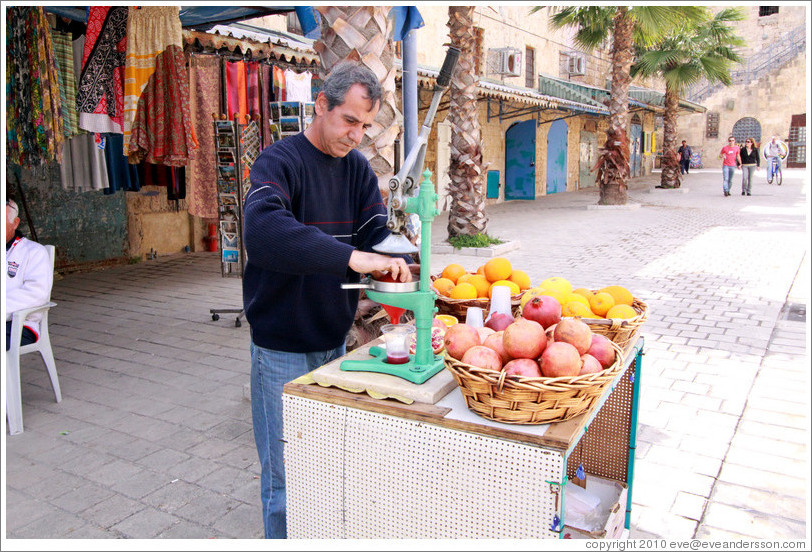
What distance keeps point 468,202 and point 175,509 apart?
7857 mm

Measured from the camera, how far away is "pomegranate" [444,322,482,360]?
1934 mm

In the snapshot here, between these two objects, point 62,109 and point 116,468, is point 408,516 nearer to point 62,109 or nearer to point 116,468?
point 116,468

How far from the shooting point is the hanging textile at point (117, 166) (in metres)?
7.64

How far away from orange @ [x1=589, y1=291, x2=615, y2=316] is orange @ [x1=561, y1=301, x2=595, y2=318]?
0.03 metres

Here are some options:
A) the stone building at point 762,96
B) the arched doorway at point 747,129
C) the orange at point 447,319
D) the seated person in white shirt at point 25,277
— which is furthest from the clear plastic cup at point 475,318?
the arched doorway at point 747,129

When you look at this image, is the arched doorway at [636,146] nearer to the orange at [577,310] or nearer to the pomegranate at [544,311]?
the orange at [577,310]

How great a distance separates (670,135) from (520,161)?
16.0 feet

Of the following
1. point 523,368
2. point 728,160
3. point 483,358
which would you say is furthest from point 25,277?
point 728,160

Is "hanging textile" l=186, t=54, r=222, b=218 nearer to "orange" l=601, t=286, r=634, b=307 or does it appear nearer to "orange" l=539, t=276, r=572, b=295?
"orange" l=539, t=276, r=572, b=295

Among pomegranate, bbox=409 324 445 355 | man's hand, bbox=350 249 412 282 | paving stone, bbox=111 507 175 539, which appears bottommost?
paving stone, bbox=111 507 175 539

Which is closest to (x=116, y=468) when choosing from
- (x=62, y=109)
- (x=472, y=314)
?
(x=472, y=314)

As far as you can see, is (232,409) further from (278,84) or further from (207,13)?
(207,13)

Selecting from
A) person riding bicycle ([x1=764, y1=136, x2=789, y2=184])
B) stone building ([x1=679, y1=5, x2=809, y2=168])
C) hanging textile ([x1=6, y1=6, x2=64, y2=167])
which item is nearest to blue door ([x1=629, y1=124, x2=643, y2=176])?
stone building ([x1=679, y1=5, x2=809, y2=168])

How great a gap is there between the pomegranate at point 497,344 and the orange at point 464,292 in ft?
2.41
